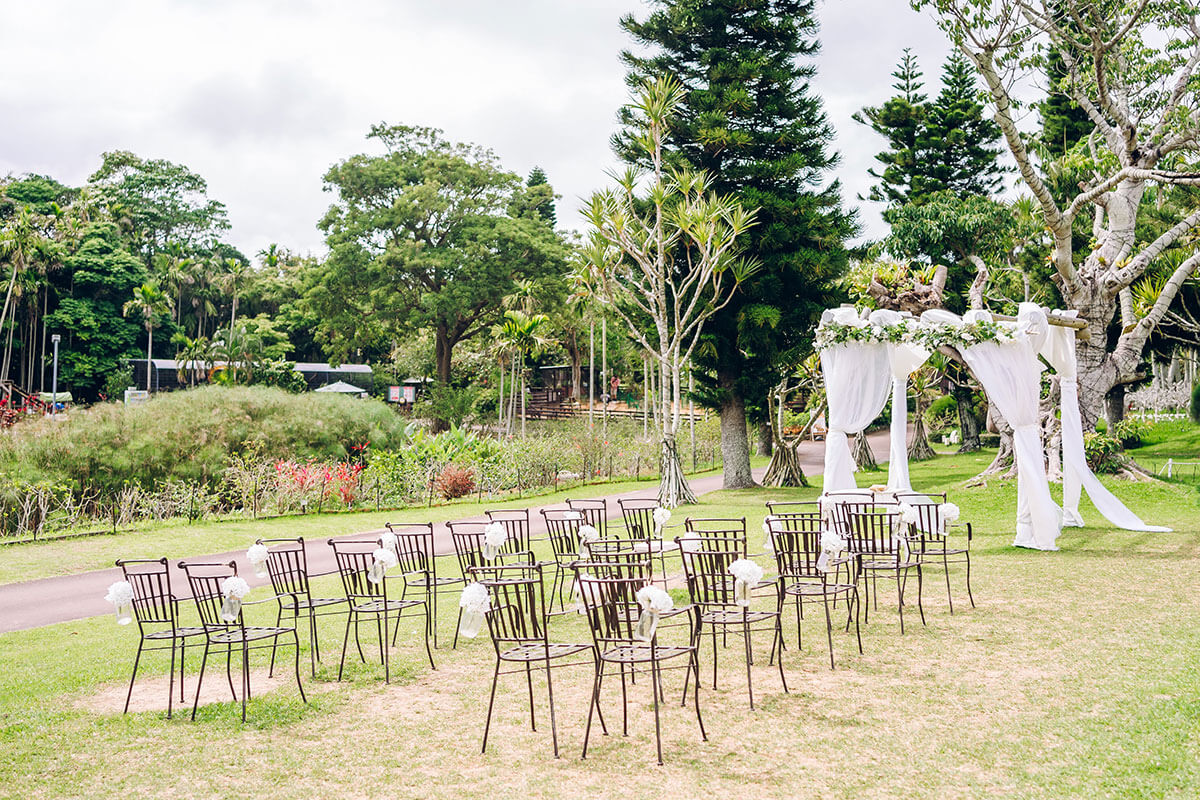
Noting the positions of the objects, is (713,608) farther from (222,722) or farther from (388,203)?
(388,203)

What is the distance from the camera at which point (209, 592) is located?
20.9 ft

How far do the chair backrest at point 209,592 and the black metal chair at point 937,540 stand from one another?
553cm

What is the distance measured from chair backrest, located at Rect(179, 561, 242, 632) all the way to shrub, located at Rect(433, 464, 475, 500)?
7.84 m

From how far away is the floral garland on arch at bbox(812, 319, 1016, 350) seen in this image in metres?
12.3

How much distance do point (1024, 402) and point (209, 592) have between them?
33.5 ft

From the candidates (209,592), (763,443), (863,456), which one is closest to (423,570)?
(209,592)

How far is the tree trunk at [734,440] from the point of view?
70.4 feet

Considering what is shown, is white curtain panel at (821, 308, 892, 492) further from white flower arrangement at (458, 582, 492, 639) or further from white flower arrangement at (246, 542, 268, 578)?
white flower arrangement at (458, 582, 492, 639)

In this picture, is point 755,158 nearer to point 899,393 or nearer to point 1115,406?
point 899,393

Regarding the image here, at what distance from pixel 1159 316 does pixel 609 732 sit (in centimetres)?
1661

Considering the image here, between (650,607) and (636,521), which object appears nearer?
(650,607)

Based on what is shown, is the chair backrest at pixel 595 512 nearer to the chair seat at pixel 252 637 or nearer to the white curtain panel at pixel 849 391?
the chair seat at pixel 252 637

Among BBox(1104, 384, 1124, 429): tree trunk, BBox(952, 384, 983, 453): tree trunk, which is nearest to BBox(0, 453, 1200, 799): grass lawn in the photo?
BBox(1104, 384, 1124, 429): tree trunk

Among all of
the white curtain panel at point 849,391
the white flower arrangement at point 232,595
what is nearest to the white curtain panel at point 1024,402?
the white curtain panel at point 849,391
